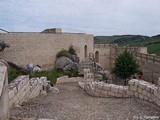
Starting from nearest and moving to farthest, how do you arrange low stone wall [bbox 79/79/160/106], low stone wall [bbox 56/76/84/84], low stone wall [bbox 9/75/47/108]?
low stone wall [bbox 9/75/47/108]
low stone wall [bbox 79/79/160/106]
low stone wall [bbox 56/76/84/84]

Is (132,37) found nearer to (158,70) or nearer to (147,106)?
(158,70)

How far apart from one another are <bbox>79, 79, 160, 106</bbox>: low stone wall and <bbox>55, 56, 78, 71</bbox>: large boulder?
18128 mm

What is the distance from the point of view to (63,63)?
3027 cm

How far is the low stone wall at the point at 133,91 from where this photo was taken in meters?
8.32

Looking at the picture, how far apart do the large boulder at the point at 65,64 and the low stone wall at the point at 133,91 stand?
18.1 m

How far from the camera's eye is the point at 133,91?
941cm

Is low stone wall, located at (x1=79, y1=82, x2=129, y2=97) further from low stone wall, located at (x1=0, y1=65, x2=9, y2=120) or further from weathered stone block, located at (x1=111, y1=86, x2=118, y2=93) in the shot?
low stone wall, located at (x1=0, y1=65, x2=9, y2=120)

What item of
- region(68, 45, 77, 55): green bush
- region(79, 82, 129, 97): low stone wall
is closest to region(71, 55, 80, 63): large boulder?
region(68, 45, 77, 55): green bush

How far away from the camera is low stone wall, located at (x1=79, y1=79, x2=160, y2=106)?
8.32 m

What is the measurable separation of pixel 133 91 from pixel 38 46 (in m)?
20.8

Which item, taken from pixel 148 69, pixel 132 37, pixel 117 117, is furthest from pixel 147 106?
pixel 132 37

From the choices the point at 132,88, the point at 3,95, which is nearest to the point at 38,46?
the point at 132,88

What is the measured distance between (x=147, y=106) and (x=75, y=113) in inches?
85.9

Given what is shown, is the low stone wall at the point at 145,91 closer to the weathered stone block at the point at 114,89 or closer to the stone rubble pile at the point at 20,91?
the weathered stone block at the point at 114,89
